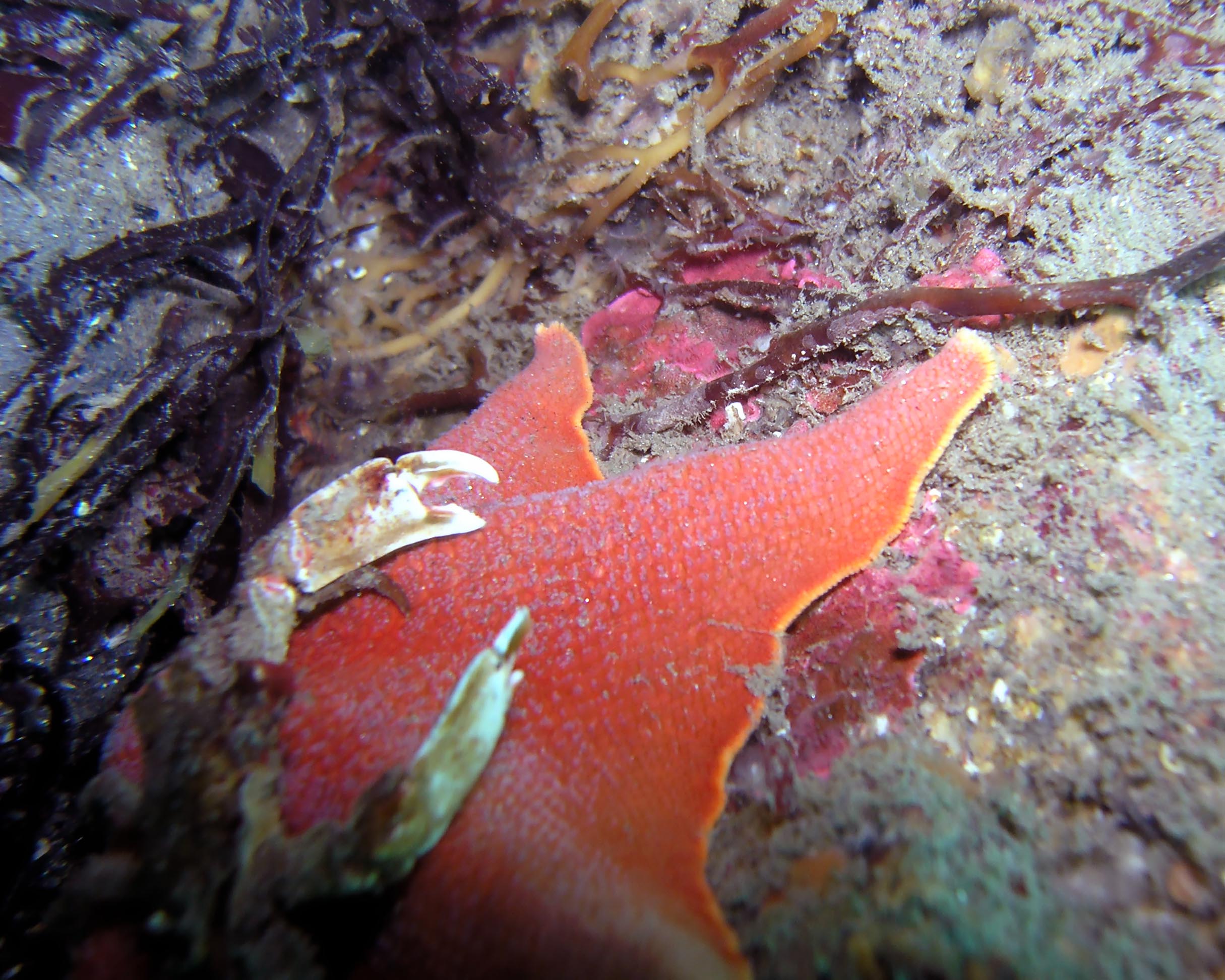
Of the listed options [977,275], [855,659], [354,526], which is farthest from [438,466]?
[977,275]

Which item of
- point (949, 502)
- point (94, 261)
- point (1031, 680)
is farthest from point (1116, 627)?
point (94, 261)

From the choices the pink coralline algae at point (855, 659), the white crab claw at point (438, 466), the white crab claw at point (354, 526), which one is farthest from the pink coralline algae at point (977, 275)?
the white crab claw at point (354, 526)

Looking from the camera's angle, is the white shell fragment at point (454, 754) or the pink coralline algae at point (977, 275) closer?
the white shell fragment at point (454, 754)

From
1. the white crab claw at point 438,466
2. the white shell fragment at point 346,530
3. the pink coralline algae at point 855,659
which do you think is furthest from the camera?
the white crab claw at point 438,466

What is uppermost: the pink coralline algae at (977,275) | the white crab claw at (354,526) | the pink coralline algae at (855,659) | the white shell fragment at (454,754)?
the white crab claw at (354,526)

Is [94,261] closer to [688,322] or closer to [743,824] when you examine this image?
[688,322]

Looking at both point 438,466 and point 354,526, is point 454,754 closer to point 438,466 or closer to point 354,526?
point 354,526

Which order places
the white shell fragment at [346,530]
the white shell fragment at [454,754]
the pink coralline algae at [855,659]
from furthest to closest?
the white shell fragment at [346,530] → the pink coralline algae at [855,659] → the white shell fragment at [454,754]

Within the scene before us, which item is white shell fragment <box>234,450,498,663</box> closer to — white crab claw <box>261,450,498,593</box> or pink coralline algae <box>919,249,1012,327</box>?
white crab claw <box>261,450,498,593</box>

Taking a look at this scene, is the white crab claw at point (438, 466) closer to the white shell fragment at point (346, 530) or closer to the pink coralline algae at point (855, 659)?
the white shell fragment at point (346, 530)
